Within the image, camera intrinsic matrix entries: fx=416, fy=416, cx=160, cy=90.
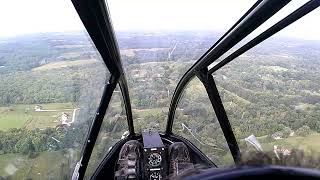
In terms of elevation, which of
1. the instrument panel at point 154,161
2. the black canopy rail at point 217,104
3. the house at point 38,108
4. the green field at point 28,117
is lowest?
the instrument panel at point 154,161

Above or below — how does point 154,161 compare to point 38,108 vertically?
below

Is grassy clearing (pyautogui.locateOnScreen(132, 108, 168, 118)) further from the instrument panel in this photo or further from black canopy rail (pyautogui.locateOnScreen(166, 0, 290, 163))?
the instrument panel

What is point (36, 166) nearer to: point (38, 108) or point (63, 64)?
point (38, 108)

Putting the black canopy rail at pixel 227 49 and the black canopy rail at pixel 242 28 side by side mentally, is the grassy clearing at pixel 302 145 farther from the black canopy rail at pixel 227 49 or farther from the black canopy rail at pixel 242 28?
the black canopy rail at pixel 242 28

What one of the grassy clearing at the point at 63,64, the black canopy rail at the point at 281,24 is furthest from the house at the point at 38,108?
the black canopy rail at the point at 281,24

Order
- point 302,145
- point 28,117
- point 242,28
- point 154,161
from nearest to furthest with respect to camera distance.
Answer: point 302,145 < point 28,117 < point 242,28 < point 154,161

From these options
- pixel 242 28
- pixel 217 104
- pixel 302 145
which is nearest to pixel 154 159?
pixel 217 104

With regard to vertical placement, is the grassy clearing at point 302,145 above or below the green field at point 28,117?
below
